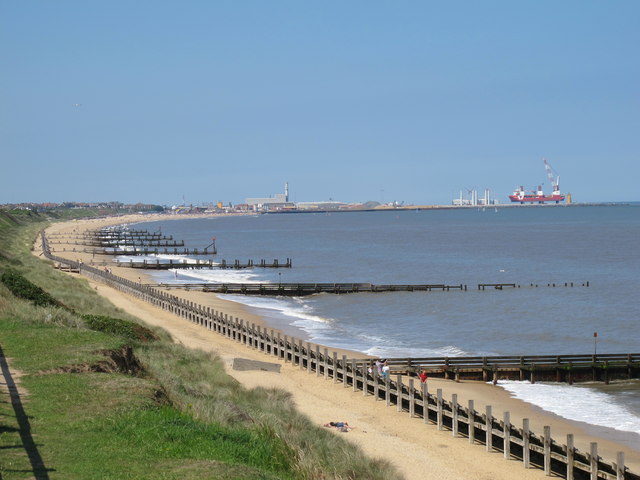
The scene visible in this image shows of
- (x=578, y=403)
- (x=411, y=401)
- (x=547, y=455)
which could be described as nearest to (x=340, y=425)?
(x=411, y=401)

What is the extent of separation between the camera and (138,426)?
13.7m

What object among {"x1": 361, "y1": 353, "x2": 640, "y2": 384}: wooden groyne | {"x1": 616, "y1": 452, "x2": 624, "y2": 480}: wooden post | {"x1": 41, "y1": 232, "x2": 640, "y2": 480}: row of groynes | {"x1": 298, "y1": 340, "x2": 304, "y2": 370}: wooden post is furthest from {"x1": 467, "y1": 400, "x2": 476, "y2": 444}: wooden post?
{"x1": 298, "y1": 340, "x2": 304, "y2": 370}: wooden post

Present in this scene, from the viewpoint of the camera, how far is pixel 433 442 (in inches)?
855

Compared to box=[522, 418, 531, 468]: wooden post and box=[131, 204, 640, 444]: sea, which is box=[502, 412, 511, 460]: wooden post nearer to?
box=[522, 418, 531, 468]: wooden post

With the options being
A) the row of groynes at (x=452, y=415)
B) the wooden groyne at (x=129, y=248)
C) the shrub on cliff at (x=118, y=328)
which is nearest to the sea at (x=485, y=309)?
the row of groynes at (x=452, y=415)

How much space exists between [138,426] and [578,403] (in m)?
19.0

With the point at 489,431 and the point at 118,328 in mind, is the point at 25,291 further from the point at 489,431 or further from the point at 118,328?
the point at 489,431

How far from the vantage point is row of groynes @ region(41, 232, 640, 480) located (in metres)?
18.5

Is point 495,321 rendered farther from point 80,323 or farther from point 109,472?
point 109,472

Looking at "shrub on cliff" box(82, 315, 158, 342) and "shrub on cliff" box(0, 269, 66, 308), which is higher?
"shrub on cliff" box(0, 269, 66, 308)

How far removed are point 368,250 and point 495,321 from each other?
78.1 metres

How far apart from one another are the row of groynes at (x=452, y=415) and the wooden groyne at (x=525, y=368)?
1.20 m

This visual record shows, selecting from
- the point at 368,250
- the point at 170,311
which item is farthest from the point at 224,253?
the point at 170,311

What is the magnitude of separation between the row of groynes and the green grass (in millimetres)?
4214
